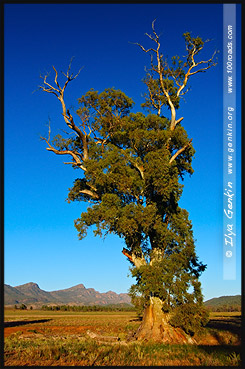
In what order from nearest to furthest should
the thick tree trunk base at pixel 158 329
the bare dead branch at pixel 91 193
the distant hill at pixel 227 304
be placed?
the thick tree trunk base at pixel 158 329
the bare dead branch at pixel 91 193
the distant hill at pixel 227 304

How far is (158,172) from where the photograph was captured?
21.2 meters

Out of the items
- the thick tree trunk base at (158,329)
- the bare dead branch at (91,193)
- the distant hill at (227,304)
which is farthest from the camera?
the distant hill at (227,304)

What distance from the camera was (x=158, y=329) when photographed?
20.1 m

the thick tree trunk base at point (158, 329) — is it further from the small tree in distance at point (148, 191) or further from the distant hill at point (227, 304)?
the distant hill at point (227, 304)

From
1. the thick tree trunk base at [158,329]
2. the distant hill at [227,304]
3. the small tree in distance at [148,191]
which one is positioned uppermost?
the small tree in distance at [148,191]

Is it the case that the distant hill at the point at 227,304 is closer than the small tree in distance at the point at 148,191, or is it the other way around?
the small tree in distance at the point at 148,191

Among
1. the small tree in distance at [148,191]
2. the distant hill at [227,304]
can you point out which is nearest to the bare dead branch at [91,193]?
the small tree in distance at [148,191]

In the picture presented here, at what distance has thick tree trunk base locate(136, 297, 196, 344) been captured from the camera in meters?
19.8

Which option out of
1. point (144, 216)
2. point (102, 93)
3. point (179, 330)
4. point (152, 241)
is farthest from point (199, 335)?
point (102, 93)

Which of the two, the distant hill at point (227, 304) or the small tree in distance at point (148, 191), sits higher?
the small tree in distance at point (148, 191)

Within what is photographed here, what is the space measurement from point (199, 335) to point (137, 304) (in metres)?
3.75

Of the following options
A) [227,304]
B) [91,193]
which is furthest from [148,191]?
[227,304]

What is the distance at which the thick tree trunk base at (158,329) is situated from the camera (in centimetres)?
1983

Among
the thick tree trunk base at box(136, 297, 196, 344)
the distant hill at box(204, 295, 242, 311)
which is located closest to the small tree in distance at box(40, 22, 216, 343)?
the thick tree trunk base at box(136, 297, 196, 344)
